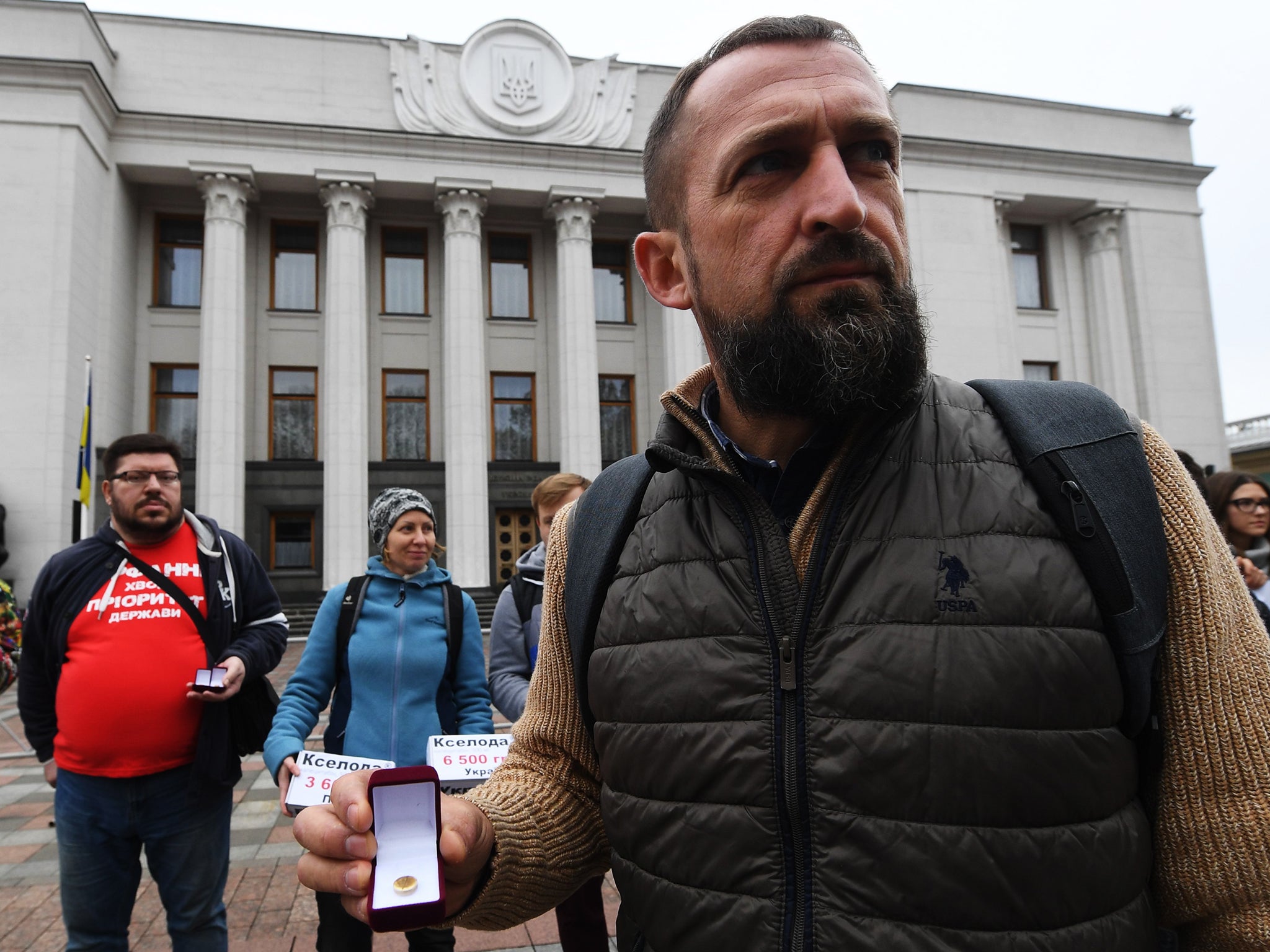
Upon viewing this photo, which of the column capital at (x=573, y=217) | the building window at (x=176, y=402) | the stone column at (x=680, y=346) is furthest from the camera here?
the column capital at (x=573, y=217)

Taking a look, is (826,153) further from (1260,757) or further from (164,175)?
(164,175)

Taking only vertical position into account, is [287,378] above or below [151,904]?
above

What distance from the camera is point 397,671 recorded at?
11.0 ft

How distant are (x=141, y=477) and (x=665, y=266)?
2883 mm

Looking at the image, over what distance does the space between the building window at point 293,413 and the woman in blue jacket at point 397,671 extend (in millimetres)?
19752

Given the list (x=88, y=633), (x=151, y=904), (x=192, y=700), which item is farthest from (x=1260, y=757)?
(x=151, y=904)

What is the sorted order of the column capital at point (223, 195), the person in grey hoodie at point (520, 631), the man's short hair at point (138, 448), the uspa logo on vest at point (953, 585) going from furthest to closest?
the column capital at point (223, 195) → the person in grey hoodie at point (520, 631) → the man's short hair at point (138, 448) → the uspa logo on vest at point (953, 585)

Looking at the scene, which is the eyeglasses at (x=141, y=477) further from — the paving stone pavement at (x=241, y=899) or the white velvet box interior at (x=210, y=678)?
the paving stone pavement at (x=241, y=899)

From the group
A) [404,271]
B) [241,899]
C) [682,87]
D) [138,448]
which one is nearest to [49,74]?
[404,271]

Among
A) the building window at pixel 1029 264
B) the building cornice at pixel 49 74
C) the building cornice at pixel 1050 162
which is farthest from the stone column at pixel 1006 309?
the building cornice at pixel 49 74

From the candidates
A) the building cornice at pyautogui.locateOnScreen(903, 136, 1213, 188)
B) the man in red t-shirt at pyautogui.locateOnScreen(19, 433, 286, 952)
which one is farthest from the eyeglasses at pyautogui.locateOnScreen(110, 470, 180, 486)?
the building cornice at pyautogui.locateOnScreen(903, 136, 1213, 188)

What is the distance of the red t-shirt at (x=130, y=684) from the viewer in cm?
315

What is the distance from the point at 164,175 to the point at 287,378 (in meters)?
5.66

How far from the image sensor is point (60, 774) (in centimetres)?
318
